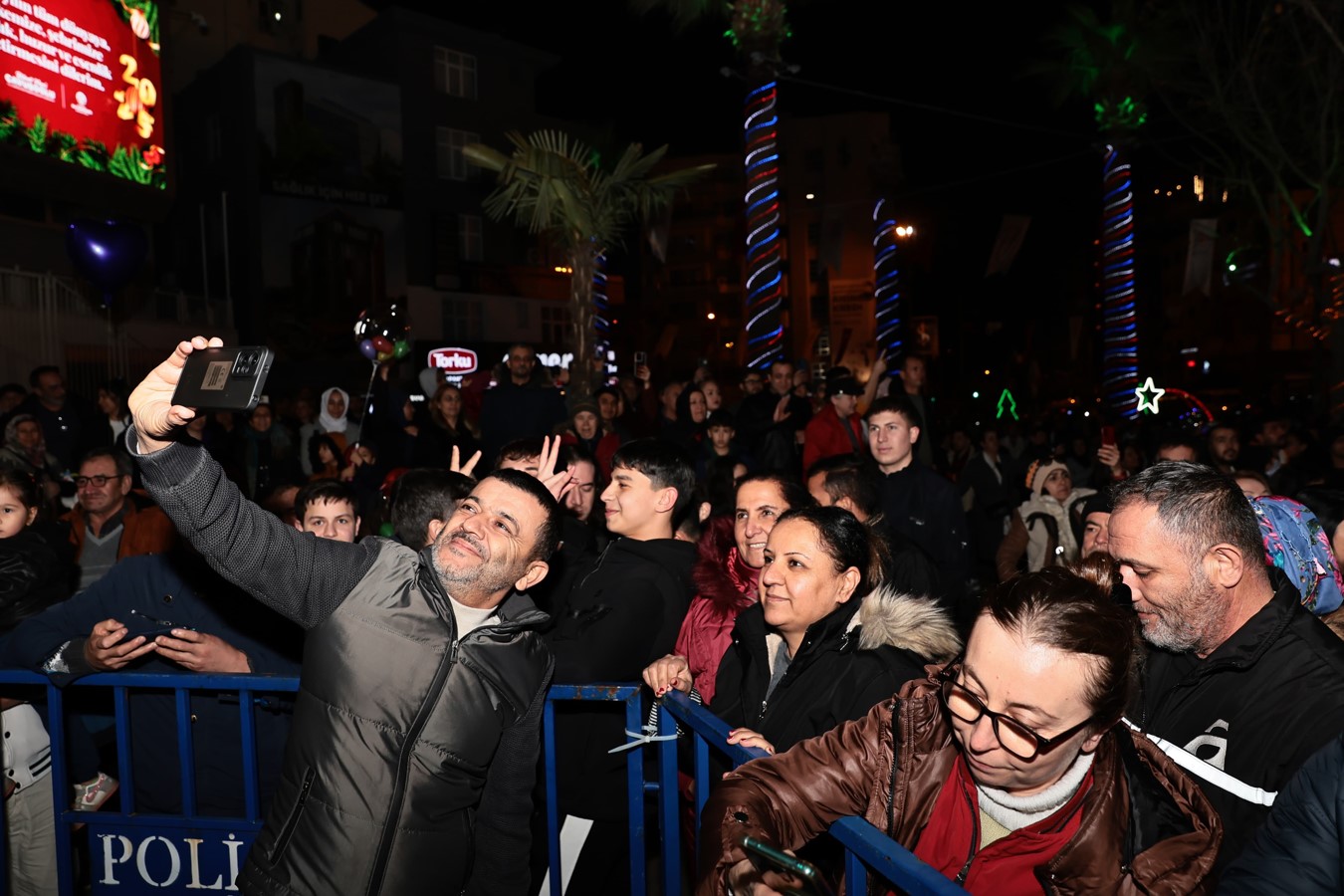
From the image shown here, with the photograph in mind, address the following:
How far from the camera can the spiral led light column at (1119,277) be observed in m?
21.2

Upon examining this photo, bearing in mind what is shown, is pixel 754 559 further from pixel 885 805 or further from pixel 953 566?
pixel 953 566

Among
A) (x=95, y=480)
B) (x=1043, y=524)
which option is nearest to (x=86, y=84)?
(x=95, y=480)

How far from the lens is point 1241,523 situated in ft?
9.01

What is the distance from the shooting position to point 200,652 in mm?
3615

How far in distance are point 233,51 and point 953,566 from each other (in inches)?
1368

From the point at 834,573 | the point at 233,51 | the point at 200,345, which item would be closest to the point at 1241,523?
the point at 834,573

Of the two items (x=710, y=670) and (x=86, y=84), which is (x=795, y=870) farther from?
(x=86, y=84)

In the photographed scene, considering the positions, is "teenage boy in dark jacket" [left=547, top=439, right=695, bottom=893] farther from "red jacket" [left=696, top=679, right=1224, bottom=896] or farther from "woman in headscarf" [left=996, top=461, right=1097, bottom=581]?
"woman in headscarf" [left=996, top=461, right=1097, bottom=581]

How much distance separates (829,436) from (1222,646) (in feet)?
19.7

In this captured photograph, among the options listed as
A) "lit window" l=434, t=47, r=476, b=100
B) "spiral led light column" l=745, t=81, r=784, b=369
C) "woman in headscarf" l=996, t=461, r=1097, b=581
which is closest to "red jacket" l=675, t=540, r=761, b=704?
"woman in headscarf" l=996, t=461, r=1097, b=581

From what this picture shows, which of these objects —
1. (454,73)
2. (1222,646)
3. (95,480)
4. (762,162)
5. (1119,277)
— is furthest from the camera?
(454,73)

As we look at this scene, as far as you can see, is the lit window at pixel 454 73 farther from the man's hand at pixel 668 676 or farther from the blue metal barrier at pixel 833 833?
the blue metal barrier at pixel 833 833

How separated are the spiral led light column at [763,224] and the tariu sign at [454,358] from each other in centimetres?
2168

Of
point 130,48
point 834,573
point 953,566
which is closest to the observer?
point 834,573
